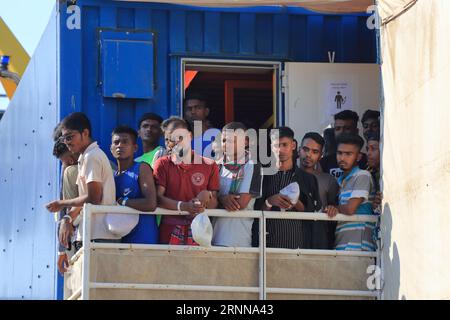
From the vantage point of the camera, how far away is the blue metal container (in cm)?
1420

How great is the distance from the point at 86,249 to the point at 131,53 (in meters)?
3.53

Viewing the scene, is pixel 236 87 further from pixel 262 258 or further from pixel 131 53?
pixel 262 258

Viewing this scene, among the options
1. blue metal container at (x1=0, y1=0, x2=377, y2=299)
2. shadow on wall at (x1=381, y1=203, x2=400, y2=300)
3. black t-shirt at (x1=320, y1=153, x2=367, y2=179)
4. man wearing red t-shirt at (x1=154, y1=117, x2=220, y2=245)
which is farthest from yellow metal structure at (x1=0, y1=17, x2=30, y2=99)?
shadow on wall at (x1=381, y1=203, x2=400, y2=300)

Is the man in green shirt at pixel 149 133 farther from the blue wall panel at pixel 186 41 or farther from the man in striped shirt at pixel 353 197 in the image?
the man in striped shirt at pixel 353 197

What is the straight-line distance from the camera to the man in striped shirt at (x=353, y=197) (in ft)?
38.9

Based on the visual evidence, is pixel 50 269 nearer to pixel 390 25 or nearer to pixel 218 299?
pixel 218 299

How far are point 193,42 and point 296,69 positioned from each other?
1.21 metres

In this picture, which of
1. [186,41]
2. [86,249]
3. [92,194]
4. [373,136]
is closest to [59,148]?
[92,194]

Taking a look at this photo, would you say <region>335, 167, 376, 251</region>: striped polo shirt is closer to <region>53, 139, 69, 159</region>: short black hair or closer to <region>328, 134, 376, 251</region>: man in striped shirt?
<region>328, 134, 376, 251</region>: man in striped shirt

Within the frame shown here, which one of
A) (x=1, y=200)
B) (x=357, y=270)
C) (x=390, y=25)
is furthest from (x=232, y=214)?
(x=1, y=200)

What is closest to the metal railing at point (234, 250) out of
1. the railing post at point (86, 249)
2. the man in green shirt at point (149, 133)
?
the railing post at point (86, 249)

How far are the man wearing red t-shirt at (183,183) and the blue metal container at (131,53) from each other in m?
2.46

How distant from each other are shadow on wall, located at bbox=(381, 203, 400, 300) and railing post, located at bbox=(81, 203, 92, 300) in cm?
270
